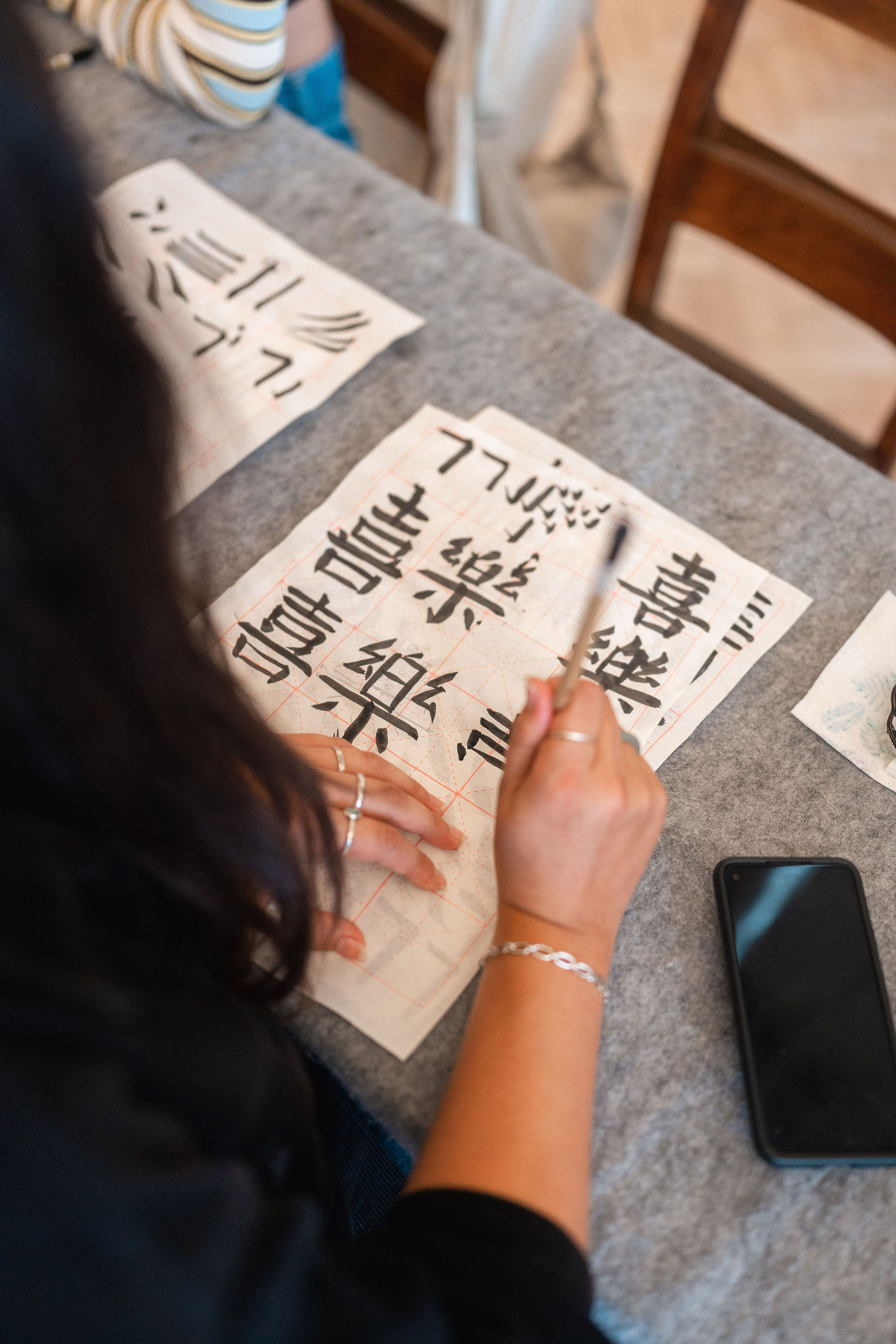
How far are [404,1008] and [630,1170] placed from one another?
0.11 m

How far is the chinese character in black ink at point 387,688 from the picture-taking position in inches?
17.4

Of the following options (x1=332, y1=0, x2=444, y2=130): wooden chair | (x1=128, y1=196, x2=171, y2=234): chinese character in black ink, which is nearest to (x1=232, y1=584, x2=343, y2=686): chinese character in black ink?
(x1=128, y1=196, x2=171, y2=234): chinese character in black ink

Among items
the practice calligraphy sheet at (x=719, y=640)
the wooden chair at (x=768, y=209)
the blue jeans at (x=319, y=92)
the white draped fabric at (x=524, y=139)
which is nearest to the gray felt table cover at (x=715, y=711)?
the practice calligraphy sheet at (x=719, y=640)

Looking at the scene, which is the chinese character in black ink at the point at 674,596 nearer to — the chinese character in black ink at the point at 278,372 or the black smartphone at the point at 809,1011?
the black smartphone at the point at 809,1011

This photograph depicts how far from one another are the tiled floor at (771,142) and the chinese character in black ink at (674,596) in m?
0.94

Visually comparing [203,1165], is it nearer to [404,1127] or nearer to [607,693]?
[404,1127]

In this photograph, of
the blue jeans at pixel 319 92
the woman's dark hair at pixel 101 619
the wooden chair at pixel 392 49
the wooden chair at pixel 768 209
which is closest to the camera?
the woman's dark hair at pixel 101 619

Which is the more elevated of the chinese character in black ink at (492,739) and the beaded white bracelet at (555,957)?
the chinese character in black ink at (492,739)

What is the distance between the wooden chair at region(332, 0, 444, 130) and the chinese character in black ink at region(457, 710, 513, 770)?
83cm

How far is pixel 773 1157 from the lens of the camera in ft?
1.09

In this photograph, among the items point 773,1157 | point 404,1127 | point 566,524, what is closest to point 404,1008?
point 404,1127

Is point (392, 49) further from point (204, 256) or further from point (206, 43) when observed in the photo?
point (204, 256)

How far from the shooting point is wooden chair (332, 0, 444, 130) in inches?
36.4

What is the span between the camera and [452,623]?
0.47 metres
